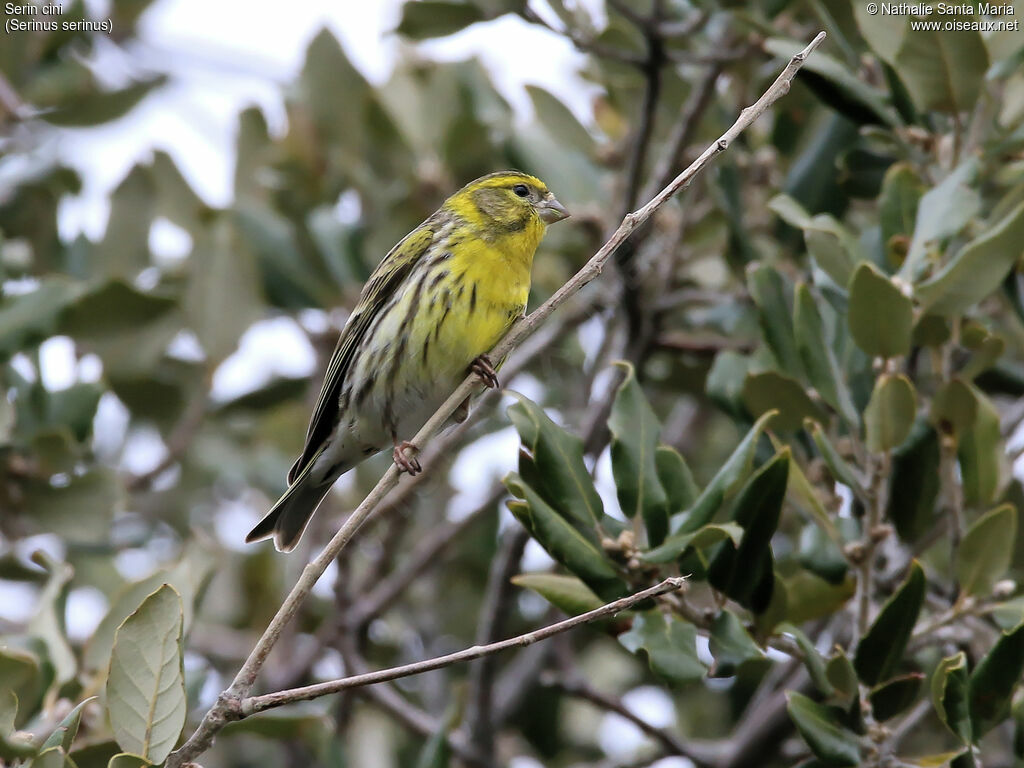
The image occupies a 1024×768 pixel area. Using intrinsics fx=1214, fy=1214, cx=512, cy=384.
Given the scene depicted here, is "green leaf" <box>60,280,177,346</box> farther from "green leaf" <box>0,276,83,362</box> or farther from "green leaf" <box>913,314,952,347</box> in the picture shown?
"green leaf" <box>913,314,952,347</box>

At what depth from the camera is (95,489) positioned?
4.41m

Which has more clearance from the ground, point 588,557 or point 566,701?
point 588,557

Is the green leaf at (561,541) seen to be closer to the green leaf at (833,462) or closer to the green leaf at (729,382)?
the green leaf at (833,462)

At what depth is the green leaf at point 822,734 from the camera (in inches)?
111

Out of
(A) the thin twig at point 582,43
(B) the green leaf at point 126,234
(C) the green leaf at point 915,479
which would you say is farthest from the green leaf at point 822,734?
(B) the green leaf at point 126,234

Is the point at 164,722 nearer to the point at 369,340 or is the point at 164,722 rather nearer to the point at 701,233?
the point at 369,340

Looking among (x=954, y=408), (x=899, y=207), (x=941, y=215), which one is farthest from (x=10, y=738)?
(x=899, y=207)

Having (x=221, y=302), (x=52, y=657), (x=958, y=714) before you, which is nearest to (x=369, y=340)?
(x=221, y=302)

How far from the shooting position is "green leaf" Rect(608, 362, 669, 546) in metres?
2.96

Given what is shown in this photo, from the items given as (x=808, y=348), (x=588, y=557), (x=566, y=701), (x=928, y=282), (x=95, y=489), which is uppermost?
(x=928, y=282)

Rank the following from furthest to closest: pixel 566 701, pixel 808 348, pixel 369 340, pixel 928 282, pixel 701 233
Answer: pixel 566 701 → pixel 701 233 → pixel 369 340 → pixel 808 348 → pixel 928 282

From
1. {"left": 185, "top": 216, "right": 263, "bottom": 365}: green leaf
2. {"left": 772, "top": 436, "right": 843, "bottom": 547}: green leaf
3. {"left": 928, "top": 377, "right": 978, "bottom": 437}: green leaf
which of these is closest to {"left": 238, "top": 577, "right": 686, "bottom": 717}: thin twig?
{"left": 772, "top": 436, "right": 843, "bottom": 547}: green leaf

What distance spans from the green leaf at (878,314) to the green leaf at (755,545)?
0.50 m

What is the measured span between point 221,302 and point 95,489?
1042 mm
